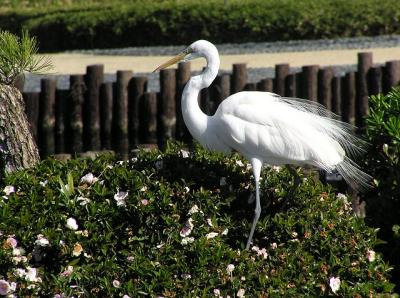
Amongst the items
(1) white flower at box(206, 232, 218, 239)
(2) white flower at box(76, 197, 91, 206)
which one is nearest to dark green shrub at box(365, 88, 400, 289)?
(1) white flower at box(206, 232, 218, 239)

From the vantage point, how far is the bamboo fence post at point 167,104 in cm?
1245

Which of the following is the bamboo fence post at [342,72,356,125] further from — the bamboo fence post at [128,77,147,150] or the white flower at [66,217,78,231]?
the white flower at [66,217,78,231]

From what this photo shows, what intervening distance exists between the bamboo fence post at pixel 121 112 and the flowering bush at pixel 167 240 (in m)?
6.37

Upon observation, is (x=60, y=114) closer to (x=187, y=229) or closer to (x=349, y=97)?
(x=349, y=97)

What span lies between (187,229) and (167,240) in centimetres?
13

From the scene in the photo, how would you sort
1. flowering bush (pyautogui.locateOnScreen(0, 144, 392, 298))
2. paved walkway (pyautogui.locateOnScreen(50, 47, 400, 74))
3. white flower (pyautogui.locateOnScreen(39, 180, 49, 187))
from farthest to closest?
paved walkway (pyautogui.locateOnScreen(50, 47, 400, 74)) → white flower (pyautogui.locateOnScreen(39, 180, 49, 187)) → flowering bush (pyautogui.locateOnScreen(0, 144, 392, 298))

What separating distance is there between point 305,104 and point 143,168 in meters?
1.30

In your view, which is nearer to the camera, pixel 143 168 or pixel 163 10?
pixel 143 168

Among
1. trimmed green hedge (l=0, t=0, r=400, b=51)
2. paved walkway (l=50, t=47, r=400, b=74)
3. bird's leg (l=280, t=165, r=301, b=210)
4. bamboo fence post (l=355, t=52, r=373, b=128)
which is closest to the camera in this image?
bird's leg (l=280, t=165, r=301, b=210)

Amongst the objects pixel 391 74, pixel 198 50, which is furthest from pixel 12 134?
pixel 391 74

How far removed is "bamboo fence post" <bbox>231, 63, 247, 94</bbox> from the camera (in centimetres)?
1262

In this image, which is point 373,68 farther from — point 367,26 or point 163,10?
point 163,10

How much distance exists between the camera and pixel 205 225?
19.0 feet

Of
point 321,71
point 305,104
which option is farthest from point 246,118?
point 321,71
